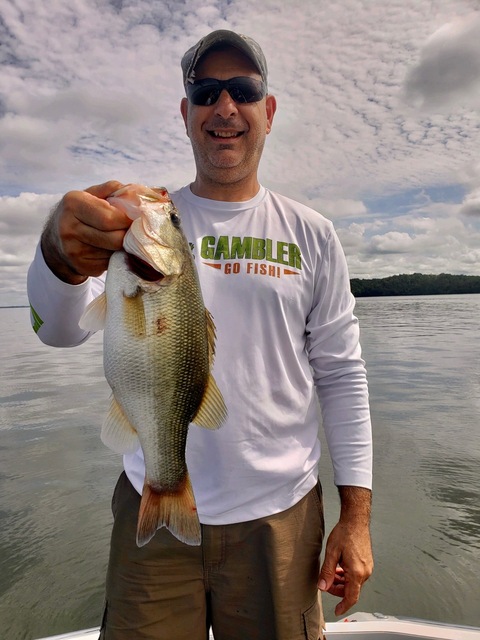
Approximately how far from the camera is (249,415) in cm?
238

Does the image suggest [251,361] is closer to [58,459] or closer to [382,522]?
[382,522]

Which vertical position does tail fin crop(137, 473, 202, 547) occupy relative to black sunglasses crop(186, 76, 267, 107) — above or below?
below

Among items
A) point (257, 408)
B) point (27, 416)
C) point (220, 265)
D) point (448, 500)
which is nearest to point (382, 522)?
point (448, 500)

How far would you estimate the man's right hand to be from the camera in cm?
171

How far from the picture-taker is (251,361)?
7.90 ft

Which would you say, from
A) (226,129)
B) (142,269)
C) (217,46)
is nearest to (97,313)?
(142,269)

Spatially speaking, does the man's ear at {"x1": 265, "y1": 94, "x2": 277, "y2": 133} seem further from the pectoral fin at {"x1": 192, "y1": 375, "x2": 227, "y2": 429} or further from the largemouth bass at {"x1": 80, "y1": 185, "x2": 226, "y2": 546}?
the pectoral fin at {"x1": 192, "y1": 375, "x2": 227, "y2": 429}

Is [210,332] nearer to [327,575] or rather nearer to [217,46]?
[327,575]

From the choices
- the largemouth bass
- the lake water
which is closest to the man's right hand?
the largemouth bass

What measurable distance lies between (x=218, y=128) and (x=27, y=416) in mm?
9200

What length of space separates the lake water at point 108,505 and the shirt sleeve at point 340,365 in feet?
7.36

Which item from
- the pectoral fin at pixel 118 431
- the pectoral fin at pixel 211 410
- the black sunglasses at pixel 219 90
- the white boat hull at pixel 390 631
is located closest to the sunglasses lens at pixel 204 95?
the black sunglasses at pixel 219 90

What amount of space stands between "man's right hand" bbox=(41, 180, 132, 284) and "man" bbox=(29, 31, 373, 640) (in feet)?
0.62

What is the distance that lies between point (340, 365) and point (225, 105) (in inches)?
59.4
